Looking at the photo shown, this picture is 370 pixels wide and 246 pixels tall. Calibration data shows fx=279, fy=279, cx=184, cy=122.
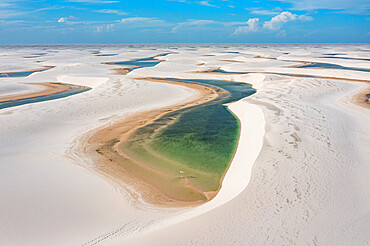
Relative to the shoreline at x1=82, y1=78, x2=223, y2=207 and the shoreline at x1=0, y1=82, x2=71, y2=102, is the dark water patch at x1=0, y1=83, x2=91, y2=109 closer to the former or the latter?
the shoreline at x1=0, y1=82, x2=71, y2=102

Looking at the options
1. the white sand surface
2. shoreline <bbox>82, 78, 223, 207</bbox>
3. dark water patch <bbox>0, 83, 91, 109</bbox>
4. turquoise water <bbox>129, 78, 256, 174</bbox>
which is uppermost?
the white sand surface

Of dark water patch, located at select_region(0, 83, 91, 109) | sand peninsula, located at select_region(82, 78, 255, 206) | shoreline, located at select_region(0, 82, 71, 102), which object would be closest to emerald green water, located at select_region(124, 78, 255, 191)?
sand peninsula, located at select_region(82, 78, 255, 206)

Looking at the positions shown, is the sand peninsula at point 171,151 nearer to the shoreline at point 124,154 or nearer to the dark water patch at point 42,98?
the shoreline at point 124,154

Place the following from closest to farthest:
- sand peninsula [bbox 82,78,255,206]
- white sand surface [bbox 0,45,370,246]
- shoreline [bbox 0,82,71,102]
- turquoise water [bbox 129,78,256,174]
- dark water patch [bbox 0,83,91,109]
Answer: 1. white sand surface [bbox 0,45,370,246]
2. sand peninsula [bbox 82,78,255,206]
3. turquoise water [bbox 129,78,256,174]
4. dark water patch [bbox 0,83,91,109]
5. shoreline [bbox 0,82,71,102]

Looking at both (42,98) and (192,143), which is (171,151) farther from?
(42,98)

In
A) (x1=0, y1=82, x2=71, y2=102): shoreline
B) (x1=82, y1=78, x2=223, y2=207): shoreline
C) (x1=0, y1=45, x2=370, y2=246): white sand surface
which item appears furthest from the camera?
(x1=0, y1=82, x2=71, y2=102): shoreline

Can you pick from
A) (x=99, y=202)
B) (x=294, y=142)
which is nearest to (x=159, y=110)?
(x=294, y=142)

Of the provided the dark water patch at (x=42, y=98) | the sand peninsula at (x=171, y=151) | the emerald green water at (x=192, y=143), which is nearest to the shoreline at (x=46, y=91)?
the dark water patch at (x=42, y=98)

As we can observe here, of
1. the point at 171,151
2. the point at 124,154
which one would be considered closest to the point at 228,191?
the point at 171,151
